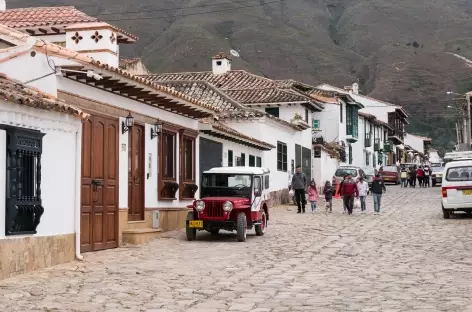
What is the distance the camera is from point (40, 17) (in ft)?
76.3

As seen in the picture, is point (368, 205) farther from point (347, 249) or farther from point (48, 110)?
point (48, 110)

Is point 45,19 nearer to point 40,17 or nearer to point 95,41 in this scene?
point 40,17

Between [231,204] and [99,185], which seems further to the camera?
[231,204]

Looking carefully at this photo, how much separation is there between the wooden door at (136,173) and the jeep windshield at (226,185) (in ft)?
5.10

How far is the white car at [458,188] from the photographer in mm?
23703

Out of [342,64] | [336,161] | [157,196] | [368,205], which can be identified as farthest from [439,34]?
[157,196]

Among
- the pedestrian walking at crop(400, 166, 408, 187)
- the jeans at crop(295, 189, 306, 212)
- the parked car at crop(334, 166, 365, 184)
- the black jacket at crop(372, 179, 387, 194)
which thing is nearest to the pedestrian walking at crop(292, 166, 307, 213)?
the jeans at crop(295, 189, 306, 212)

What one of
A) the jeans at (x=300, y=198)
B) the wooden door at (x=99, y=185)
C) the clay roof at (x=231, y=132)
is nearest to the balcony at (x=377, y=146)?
the clay roof at (x=231, y=132)

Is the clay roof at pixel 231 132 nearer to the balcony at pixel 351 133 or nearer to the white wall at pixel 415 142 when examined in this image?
the balcony at pixel 351 133

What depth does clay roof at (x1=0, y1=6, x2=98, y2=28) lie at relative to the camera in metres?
22.3

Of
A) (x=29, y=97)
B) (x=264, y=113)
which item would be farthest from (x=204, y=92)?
(x=29, y=97)

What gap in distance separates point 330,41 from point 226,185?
152 meters

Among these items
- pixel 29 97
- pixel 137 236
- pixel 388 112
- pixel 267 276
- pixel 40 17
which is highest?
pixel 388 112

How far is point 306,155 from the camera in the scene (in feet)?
141
